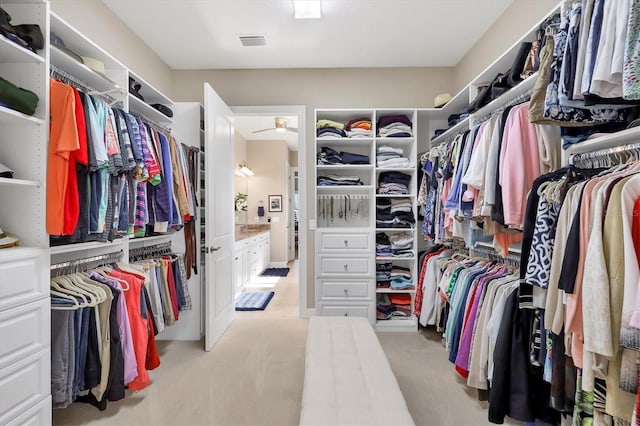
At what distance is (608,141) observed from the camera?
1.36m

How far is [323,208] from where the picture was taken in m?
3.60

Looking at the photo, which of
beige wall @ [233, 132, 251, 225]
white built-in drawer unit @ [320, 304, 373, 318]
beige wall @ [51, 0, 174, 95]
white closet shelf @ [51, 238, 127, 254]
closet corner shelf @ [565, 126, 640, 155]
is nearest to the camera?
closet corner shelf @ [565, 126, 640, 155]

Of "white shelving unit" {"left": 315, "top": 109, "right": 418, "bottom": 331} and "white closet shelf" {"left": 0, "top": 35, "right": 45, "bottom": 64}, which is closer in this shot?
"white closet shelf" {"left": 0, "top": 35, "right": 45, "bottom": 64}

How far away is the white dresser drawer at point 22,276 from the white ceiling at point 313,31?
200 centimetres

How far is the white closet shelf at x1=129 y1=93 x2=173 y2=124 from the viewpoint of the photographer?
8.09 feet

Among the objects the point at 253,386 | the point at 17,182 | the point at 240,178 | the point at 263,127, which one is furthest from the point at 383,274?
the point at 240,178

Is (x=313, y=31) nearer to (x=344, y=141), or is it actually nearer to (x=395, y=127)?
(x=344, y=141)

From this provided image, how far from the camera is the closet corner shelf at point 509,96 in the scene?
1.78 metres

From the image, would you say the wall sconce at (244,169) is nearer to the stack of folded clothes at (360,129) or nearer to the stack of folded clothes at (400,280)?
the stack of folded clothes at (360,129)

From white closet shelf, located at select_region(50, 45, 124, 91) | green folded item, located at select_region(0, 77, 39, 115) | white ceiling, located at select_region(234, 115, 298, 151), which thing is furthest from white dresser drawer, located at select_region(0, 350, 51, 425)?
white ceiling, located at select_region(234, 115, 298, 151)

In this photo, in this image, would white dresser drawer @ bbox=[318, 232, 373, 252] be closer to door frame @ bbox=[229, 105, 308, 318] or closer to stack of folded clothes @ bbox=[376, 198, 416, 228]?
stack of folded clothes @ bbox=[376, 198, 416, 228]

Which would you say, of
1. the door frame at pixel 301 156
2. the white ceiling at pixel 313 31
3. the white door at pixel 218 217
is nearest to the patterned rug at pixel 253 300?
the white door at pixel 218 217

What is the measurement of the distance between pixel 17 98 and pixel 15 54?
22 cm

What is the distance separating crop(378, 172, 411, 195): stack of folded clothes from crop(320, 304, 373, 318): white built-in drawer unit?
1.16 meters
